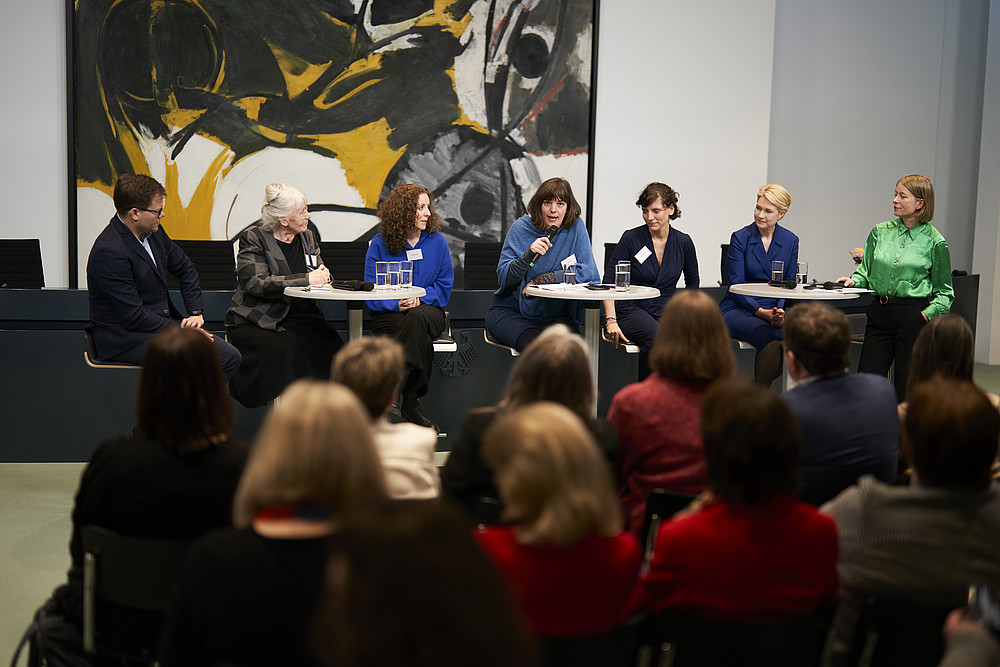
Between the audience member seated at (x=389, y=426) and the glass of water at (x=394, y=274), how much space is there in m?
2.31

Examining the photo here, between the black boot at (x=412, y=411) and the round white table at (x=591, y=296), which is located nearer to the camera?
the round white table at (x=591, y=296)

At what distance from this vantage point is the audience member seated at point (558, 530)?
142 centimetres

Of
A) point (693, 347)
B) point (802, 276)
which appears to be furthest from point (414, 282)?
point (693, 347)

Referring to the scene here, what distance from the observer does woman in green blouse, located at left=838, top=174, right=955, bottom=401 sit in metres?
4.90

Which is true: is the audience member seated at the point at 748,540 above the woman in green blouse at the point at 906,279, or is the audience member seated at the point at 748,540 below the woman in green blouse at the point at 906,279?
below

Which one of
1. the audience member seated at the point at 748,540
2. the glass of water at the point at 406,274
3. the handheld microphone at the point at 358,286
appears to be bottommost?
the audience member seated at the point at 748,540

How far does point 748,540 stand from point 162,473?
1.14 meters

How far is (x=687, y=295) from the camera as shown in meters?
2.59

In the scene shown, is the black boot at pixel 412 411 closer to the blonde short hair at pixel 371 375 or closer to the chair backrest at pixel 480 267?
the chair backrest at pixel 480 267

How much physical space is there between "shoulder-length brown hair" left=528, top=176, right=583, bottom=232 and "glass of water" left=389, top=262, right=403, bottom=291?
733 mm

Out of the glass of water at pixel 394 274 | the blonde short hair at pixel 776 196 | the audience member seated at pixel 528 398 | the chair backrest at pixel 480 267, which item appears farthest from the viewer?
the chair backrest at pixel 480 267

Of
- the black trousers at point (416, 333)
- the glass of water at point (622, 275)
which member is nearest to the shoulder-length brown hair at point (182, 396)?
the black trousers at point (416, 333)

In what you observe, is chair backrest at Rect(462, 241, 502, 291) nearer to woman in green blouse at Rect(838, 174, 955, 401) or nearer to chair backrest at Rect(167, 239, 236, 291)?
chair backrest at Rect(167, 239, 236, 291)

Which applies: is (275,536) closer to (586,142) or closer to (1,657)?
(1,657)
